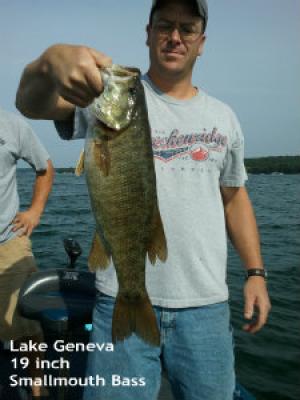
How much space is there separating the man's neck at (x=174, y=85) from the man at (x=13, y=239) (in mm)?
2005

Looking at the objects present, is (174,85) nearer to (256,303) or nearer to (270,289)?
(256,303)

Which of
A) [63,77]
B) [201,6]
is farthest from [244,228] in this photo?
[63,77]

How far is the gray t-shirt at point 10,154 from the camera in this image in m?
4.20

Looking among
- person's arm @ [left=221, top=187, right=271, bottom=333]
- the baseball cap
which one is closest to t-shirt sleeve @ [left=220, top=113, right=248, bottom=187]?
person's arm @ [left=221, top=187, right=271, bottom=333]

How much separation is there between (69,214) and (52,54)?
2047cm

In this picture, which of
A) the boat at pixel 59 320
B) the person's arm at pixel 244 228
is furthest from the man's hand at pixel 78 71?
the boat at pixel 59 320

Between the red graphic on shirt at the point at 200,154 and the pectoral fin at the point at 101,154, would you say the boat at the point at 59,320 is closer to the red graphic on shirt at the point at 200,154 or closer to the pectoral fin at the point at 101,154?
the red graphic on shirt at the point at 200,154

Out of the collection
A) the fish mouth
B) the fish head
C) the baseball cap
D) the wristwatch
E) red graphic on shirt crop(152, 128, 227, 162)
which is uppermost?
the baseball cap

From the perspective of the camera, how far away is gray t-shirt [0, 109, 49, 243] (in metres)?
4.20

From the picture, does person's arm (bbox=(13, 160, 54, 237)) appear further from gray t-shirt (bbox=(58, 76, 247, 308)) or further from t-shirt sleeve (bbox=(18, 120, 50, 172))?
gray t-shirt (bbox=(58, 76, 247, 308))

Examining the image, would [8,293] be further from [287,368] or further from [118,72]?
[287,368]

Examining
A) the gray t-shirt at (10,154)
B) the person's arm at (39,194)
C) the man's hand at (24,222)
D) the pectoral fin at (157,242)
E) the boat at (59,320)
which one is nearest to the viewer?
the pectoral fin at (157,242)

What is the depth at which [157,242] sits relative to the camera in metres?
2.39

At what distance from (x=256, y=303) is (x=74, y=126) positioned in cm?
167
